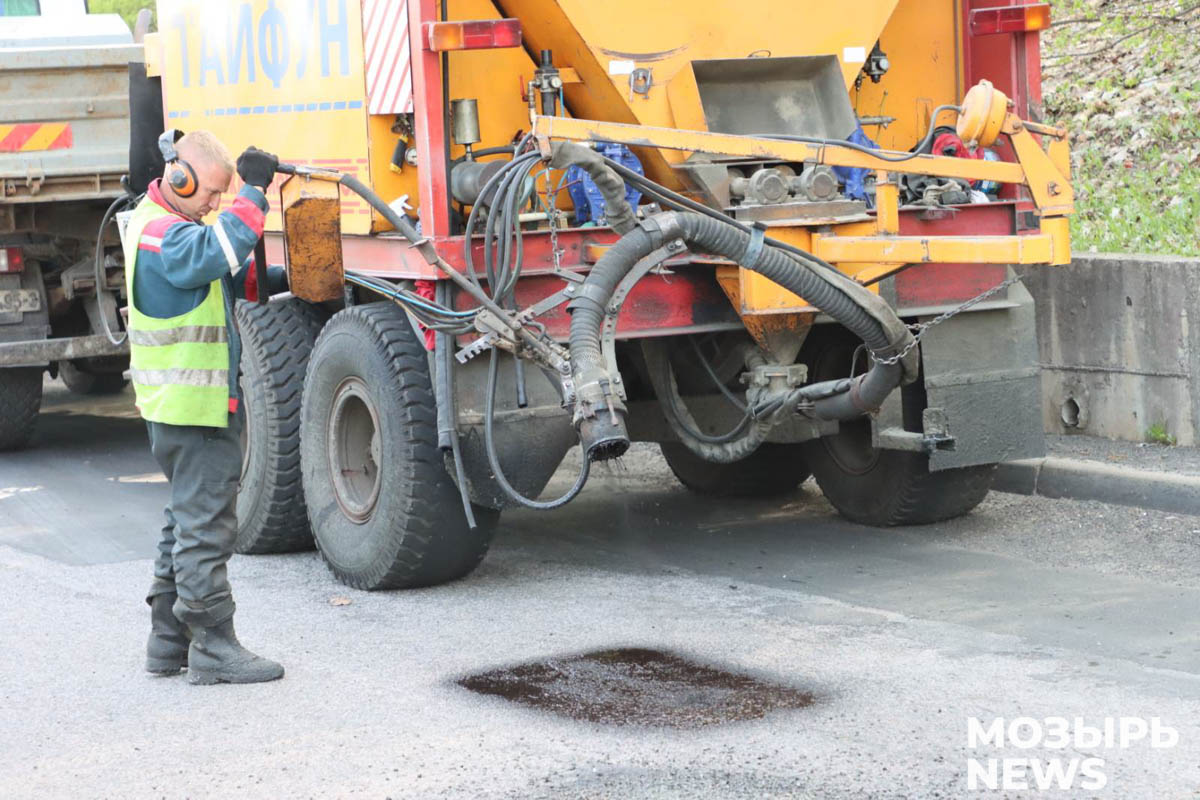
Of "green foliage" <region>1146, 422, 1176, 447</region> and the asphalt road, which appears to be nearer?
the asphalt road

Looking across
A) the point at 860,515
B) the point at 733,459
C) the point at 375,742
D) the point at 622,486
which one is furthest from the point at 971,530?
the point at 375,742

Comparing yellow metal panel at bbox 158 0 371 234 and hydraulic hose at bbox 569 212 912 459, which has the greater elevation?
yellow metal panel at bbox 158 0 371 234

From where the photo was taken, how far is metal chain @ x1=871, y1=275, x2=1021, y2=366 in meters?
6.00

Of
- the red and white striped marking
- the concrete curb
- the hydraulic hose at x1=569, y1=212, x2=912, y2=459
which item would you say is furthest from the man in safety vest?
the concrete curb

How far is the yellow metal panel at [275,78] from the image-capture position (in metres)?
6.36

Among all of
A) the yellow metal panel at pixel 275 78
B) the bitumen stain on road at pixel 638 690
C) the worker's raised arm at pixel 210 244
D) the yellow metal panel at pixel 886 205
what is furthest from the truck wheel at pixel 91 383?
the bitumen stain on road at pixel 638 690

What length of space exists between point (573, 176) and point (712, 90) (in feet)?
2.34

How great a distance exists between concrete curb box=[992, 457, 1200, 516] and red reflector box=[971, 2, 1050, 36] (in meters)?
1.75

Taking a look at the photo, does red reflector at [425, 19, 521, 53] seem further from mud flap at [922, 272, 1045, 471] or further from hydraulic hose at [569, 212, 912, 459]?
mud flap at [922, 272, 1045, 471]

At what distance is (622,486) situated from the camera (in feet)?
27.7

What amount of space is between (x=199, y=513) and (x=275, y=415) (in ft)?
5.65

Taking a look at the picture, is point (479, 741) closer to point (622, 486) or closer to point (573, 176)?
point (573, 176)

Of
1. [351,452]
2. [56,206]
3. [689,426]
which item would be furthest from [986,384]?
[56,206]

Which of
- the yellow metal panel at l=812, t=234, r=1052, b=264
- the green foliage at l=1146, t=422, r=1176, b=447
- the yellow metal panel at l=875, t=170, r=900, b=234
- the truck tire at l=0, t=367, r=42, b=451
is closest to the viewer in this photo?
the yellow metal panel at l=812, t=234, r=1052, b=264
